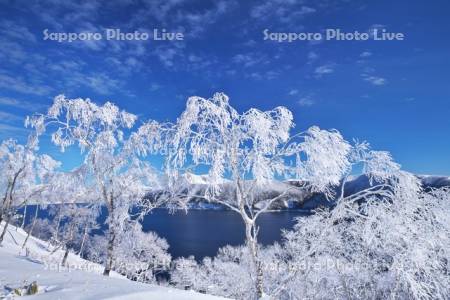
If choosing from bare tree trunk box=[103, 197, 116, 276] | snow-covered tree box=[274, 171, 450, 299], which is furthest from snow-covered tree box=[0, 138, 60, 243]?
snow-covered tree box=[274, 171, 450, 299]

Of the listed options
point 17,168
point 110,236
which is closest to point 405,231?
point 110,236

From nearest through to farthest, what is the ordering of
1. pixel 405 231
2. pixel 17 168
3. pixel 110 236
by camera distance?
pixel 405 231
pixel 110 236
pixel 17 168

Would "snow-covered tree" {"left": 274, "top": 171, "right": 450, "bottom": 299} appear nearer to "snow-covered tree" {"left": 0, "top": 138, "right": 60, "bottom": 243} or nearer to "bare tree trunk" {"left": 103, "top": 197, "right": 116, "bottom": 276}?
"bare tree trunk" {"left": 103, "top": 197, "right": 116, "bottom": 276}

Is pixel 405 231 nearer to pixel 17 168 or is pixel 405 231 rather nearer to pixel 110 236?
pixel 110 236

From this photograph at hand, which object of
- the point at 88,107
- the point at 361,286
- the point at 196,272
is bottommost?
the point at 196,272

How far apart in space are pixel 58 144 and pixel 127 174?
320 centimetres

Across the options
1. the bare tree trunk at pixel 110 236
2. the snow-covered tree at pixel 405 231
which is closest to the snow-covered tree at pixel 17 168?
the bare tree trunk at pixel 110 236

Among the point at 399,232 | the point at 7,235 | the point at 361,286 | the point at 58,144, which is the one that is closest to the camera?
the point at 399,232

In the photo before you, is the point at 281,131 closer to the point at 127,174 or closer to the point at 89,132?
the point at 127,174

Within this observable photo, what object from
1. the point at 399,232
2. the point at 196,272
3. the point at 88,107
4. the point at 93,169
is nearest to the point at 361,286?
the point at 399,232

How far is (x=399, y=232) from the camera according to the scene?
9633mm

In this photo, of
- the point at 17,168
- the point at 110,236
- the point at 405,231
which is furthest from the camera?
the point at 17,168

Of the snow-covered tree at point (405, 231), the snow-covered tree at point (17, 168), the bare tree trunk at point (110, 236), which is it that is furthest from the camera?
the snow-covered tree at point (17, 168)

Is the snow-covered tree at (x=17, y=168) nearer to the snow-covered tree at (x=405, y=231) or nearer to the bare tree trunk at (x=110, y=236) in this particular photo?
the bare tree trunk at (x=110, y=236)
